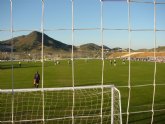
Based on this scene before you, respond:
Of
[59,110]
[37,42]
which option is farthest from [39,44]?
[59,110]

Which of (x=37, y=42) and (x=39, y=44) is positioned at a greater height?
(x=37, y=42)

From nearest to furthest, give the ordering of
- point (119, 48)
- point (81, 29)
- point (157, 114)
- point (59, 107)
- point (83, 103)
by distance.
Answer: point (81, 29), point (119, 48), point (157, 114), point (59, 107), point (83, 103)

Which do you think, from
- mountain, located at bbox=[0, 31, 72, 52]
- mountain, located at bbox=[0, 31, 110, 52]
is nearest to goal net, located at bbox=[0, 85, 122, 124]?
mountain, located at bbox=[0, 31, 110, 52]

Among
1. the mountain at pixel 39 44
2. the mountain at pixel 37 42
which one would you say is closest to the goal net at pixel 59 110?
the mountain at pixel 39 44

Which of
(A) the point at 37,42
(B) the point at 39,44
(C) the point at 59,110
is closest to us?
(C) the point at 59,110

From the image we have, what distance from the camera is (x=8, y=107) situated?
14.7 m

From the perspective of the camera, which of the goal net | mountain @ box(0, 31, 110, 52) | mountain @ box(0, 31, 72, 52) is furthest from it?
the goal net

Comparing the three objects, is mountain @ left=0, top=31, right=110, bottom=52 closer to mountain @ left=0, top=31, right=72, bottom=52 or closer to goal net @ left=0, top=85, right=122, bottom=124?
mountain @ left=0, top=31, right=72, bottom=52

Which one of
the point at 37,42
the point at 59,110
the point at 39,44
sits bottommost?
the point at 59,110

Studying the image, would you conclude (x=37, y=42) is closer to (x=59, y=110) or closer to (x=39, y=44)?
(x=39, y=44)

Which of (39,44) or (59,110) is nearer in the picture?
(59,110)

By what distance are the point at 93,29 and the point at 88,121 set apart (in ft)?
14.1

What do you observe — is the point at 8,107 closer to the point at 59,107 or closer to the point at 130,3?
the point at 59,107

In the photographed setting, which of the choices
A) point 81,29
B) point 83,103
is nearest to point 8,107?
point 83,103
